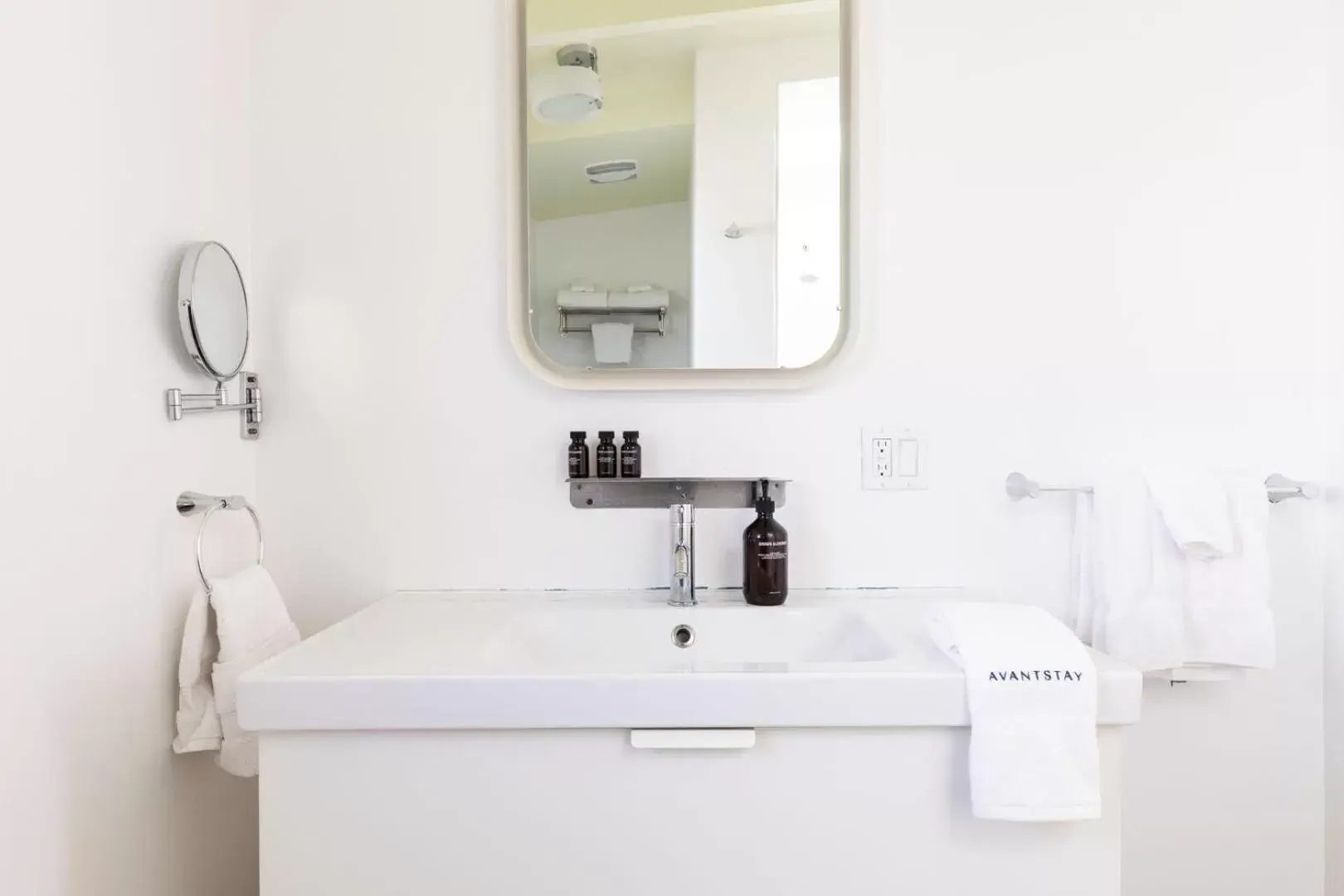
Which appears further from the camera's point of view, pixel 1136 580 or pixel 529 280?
pixel 529 280

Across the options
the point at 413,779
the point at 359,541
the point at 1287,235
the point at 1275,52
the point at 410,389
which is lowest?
the point at 413,779

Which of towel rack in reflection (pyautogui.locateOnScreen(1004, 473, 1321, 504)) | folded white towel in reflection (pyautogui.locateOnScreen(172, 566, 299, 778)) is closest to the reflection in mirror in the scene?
towel rack in reflection (pyautogui.locateOnScreen(1004, 473, 1321, 504))

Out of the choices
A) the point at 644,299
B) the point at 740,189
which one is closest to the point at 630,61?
the point at 740,189

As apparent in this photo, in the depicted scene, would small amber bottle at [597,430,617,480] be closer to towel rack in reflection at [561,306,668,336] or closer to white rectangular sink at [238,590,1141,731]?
towel rack in reflection at [561,306,668,336]

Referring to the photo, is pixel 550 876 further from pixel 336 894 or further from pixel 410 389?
pixel 410 389

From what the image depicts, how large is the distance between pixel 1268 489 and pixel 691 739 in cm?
106

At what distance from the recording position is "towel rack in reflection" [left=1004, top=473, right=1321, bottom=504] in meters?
1.35

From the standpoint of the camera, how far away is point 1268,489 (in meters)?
1.35

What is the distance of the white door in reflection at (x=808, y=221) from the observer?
4.55 feet

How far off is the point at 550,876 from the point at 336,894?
24 centimetres

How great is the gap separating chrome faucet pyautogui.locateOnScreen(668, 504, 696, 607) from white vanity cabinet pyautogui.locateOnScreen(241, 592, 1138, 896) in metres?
0.37

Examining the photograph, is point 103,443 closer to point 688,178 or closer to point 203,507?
point 203,507

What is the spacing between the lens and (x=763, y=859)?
3.11 feet

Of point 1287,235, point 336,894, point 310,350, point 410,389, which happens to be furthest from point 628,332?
point 1287,235
